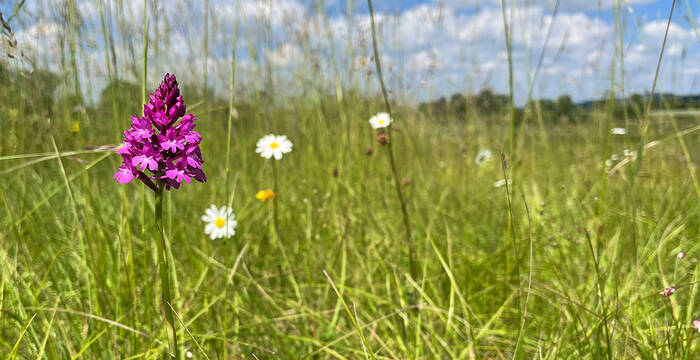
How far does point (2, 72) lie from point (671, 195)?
11.2ft

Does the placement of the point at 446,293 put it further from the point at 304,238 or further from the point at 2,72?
the point at 2,72

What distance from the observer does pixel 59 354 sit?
1.19 metres

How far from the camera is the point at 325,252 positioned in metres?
1.98

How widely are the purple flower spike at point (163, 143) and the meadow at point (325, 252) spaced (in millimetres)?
135

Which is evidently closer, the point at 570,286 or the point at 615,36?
the point at 615,36

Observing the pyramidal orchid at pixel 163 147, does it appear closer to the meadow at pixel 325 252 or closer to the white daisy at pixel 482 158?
the meadow at pixel 325 252

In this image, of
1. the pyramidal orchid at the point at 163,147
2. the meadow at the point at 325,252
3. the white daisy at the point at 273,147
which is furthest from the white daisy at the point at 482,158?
the pyramidal orchid at the point at 163,147

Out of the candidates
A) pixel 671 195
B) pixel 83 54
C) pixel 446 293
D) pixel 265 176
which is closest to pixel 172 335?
pixel 446 293

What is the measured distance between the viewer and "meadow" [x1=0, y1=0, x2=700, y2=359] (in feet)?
3.96

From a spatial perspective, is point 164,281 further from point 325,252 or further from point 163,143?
point 325,252

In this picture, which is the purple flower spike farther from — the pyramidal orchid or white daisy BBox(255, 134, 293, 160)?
white daisy BBox(255, 134, 293, 160)

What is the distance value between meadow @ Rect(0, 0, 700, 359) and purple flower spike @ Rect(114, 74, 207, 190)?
0.13 metres

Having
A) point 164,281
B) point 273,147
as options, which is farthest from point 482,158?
point 164,281

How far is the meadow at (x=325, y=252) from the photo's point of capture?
121 centimetres
